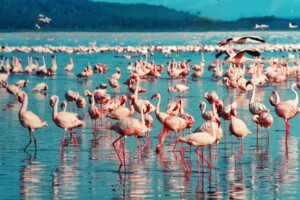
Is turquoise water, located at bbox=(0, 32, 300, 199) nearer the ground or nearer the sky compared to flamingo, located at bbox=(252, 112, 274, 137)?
nearer the ground

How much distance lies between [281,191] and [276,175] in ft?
3.80

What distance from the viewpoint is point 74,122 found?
16250 mm

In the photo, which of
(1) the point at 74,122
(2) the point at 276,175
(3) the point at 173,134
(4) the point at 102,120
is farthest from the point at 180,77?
(2) the point at 276,175

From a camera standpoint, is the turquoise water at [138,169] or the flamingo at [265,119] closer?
the turquoise water at [138,169]

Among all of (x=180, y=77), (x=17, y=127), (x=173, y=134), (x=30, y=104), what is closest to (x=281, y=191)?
(x=173, y=134)

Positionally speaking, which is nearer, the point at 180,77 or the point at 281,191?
the point at 281,191

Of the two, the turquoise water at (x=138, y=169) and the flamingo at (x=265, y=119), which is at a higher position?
the flamingo at (x=265, y=119)

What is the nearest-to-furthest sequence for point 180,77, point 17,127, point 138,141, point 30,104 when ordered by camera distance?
point 138,141 → point 17,127 → point 30,104 → point 180,77

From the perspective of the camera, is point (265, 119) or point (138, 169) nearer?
point (138, 169)

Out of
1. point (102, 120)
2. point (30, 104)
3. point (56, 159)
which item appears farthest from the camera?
point (30, 104)

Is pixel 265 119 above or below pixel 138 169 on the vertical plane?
above

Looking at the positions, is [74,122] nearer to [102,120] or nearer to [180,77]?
[102,120]

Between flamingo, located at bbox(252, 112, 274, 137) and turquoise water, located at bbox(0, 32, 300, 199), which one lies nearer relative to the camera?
turquoise water, located at bbox(0, 32, 300, 199)

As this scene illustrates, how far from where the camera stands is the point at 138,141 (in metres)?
16.9
